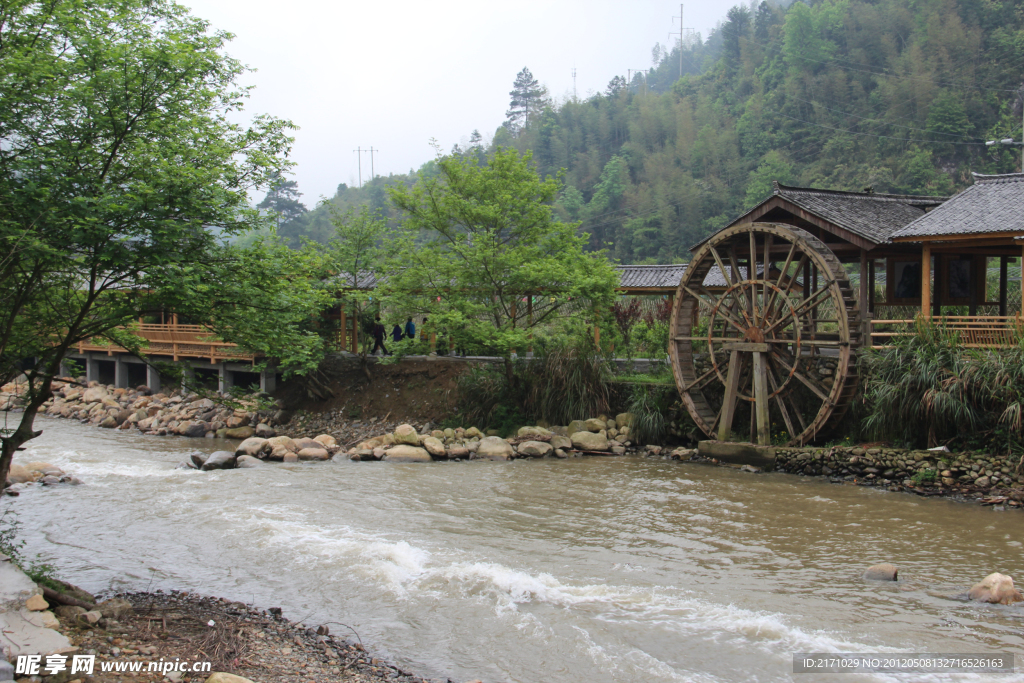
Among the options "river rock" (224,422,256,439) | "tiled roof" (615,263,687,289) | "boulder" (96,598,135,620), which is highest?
"tiled roof" (615,263,687,289)

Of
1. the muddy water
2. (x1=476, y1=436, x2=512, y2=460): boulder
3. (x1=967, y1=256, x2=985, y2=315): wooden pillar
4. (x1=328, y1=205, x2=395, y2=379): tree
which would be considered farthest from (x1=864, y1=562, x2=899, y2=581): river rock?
(x1=328, y1=205, x2=395, y2=379): tree

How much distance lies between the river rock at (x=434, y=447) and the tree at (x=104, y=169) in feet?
29.3

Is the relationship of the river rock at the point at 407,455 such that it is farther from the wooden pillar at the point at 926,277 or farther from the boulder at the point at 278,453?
the wooden pillar at the point at 926,277

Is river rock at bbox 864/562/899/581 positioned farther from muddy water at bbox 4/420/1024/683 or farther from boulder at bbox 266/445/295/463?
boulder at bbox 266/445/295/463

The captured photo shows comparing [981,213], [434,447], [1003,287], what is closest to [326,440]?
[434,447]

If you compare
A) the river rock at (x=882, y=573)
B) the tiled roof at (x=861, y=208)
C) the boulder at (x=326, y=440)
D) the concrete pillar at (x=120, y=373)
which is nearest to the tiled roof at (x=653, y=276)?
the tiled roof at (x=861, y=208)

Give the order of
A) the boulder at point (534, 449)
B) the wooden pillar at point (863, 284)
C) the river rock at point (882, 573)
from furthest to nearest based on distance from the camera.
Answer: the boulder at point (534, 449) < the wooden pillar at point (863, 284) < the river rock at point (882, 573)

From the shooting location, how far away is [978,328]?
494 inches

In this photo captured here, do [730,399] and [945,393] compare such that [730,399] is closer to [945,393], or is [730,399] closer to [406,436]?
[945,393]

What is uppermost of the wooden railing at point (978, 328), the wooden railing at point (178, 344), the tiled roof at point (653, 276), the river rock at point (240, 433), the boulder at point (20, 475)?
the tiled roof at point (653, 276)

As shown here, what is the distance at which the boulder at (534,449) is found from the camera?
15852 mm

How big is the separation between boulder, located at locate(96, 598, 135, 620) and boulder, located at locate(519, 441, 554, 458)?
31.6ft

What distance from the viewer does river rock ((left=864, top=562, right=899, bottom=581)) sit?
8211mm

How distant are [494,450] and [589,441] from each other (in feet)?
6.65
